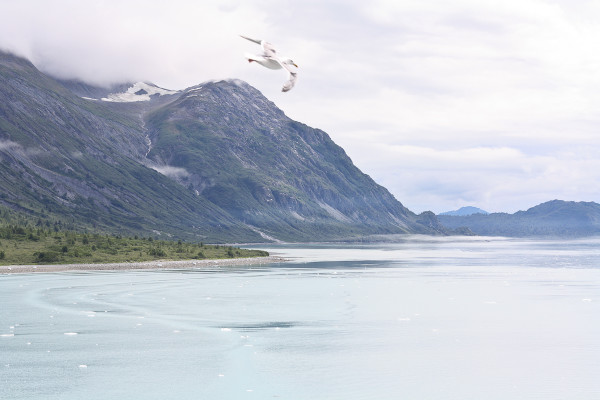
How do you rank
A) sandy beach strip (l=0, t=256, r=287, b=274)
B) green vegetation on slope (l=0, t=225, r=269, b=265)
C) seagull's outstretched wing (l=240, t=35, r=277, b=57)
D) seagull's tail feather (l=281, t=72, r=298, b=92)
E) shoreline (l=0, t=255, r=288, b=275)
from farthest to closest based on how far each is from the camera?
green vegetation on slope (l=0, t=225, r=269, b=265), sandy beach strip (l=0, t=256, r=287, b=274), shoreline (l=0, t=255, r=288, b=275), seagull's outstretched wing (l=240, t=35, r=277, b=57), seagull's tail feather (l=281, t=72, r=298, b=92)

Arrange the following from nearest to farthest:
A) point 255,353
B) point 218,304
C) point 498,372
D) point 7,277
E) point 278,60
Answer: point 278,60 → point 498,372 → point 255,353 → point 218,304 → point 7,277

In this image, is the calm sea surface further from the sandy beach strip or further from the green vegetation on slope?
the green vegetation on slope

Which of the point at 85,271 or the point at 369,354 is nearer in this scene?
the point at 369,354

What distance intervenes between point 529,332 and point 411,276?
62.4 metres

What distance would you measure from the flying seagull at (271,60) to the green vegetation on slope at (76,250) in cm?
9767

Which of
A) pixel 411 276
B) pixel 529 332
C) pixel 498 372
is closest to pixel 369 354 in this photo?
pixel 498 372

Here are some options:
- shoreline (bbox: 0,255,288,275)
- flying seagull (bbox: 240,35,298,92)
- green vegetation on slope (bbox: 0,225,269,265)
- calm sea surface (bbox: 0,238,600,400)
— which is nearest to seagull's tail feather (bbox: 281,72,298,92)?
flying seagull (bbox: 240,35,298,92)

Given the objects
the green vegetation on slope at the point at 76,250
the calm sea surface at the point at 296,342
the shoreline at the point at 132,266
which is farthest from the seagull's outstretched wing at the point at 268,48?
the green vegetation on slope at the point at 76,250

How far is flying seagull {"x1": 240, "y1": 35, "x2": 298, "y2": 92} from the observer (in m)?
33.2

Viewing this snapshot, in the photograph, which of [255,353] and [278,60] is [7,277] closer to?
[255,353]

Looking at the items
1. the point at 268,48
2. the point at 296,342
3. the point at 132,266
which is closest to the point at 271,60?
the point at 268,48

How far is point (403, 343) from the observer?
158ft

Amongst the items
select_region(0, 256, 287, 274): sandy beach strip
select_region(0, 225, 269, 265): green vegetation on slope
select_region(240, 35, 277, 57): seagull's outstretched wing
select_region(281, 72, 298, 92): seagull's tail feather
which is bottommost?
select_region(0, 256, 287, 274): sandy beach strip

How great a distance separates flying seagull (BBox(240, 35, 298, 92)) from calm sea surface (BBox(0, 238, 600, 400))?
52.7 feet
